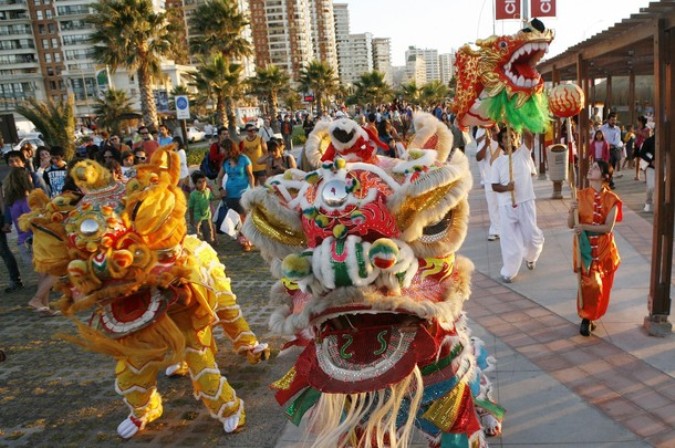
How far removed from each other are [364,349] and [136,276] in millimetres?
1720

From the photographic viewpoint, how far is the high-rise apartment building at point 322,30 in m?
138

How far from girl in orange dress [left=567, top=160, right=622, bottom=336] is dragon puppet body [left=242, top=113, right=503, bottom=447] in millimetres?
2319

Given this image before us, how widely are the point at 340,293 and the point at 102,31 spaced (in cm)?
2457

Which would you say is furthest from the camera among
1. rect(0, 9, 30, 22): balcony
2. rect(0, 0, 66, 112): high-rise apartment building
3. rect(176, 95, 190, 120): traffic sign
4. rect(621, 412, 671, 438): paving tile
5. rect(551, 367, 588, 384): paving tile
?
rect(0, 0, 66, 112): high-rise apartment building

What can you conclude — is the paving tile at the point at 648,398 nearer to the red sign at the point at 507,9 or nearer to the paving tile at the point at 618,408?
the paving tile at the point at 618,408

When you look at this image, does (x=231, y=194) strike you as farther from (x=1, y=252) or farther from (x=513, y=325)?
(x=513, y=325)

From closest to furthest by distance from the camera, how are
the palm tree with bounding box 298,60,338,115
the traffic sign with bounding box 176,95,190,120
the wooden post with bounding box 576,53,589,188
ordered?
the wooden post with bounding box 576,53,589,188, the traffic sign with bounding box 176,95,190,120, the palm tree with bounding box 298,60,338,115

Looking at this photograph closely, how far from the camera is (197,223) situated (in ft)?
28.2

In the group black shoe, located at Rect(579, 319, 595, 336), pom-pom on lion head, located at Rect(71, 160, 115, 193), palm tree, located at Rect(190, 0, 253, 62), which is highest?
palm tree, located at Rect(190, 0, 253, 62)

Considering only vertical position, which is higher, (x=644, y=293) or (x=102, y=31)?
(x=102, y=31)

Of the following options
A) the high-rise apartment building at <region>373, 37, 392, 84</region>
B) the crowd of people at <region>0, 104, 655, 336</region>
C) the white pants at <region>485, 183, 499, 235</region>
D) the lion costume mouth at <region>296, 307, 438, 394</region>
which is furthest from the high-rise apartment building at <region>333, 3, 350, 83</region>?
the lion costume mouth at <region>296, 307, 438, 394</region>

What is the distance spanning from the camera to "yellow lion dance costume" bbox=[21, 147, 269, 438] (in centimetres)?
336

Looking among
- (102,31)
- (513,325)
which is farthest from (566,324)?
(102,31)

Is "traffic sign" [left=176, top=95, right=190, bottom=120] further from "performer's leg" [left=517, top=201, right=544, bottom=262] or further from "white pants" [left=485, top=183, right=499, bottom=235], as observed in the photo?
"performer's leg" [left=517, top=201, right=544, bottom=262]
